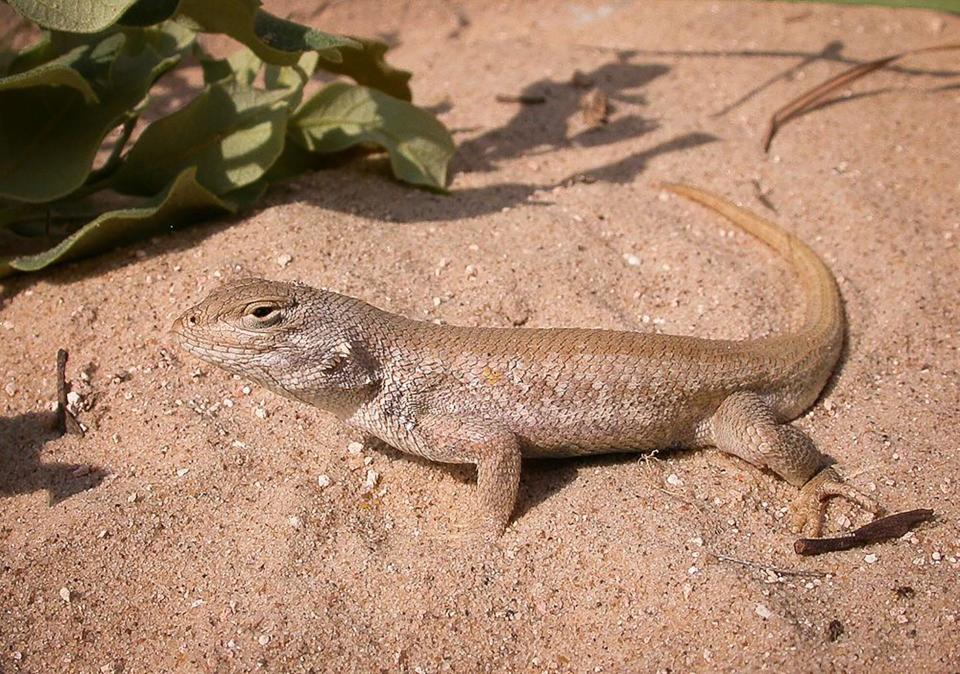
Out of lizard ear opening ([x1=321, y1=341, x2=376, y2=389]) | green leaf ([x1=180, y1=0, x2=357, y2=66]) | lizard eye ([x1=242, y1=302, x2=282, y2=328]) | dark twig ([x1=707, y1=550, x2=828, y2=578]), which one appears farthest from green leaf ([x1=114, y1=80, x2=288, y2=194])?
dark twig ([x1=707, y1=550, x2=828, y2=578])

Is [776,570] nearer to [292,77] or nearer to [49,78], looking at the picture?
[292,77]

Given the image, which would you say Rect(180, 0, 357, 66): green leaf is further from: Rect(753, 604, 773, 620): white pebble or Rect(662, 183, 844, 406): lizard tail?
Rect(753, 604, 773, 620): white pebble

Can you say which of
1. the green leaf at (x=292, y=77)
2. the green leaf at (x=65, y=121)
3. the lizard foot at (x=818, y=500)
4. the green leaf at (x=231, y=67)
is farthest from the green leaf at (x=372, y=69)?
the lizard foot at (x=818, y=500)

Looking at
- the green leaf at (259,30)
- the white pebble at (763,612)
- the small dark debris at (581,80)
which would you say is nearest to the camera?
the white pebble at (763,612)

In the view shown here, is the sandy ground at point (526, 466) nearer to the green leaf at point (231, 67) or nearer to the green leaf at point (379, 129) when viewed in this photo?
the green leaf at point (379, 129)

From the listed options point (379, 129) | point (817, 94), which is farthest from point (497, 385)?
point (817, 94)

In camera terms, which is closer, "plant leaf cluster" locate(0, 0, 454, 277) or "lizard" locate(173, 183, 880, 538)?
"lizard" locate(173, 183, 880, 538)
